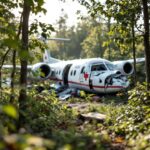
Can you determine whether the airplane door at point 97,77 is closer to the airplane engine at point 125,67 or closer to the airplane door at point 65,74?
the airplane engine at point 125,67

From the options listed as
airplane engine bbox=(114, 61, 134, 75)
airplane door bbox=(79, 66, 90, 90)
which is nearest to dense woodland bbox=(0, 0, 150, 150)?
airplane door bbox=(79, 66, 90, 90)

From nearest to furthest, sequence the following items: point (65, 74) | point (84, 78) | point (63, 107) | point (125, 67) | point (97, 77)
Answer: point (63, 107)
point (97, 77)
point (84, 78)
point (125, 67)
point (65, 74)

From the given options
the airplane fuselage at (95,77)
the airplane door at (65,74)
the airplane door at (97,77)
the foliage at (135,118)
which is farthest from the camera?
the airplane door at (65,74)

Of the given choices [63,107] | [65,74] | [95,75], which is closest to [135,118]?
[63,107]

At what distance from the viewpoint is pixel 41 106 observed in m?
8.67

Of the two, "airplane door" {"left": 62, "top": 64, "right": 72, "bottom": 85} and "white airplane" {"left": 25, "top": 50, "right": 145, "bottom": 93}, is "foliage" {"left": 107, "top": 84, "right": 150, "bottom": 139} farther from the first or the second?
"airplane door" {"left": 62, "top": 64, "right": 72, "bottom": 85}

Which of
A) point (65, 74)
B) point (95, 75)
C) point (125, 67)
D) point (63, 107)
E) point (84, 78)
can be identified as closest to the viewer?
point (63, 107)

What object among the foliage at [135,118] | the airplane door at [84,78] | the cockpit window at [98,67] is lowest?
the foliage at [135,118]

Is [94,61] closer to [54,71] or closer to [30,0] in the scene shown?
[54,71]

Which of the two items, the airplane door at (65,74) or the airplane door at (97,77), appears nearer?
the airplane door at (97,77)

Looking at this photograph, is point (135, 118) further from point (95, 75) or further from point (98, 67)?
point (98, 67)

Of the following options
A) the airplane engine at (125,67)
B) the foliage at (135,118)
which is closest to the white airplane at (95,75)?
the airplane engine at (125,67)

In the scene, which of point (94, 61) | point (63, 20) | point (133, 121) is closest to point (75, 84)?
point (94, 61)

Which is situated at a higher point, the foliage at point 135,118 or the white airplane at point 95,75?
the white airplane at point 95,75
